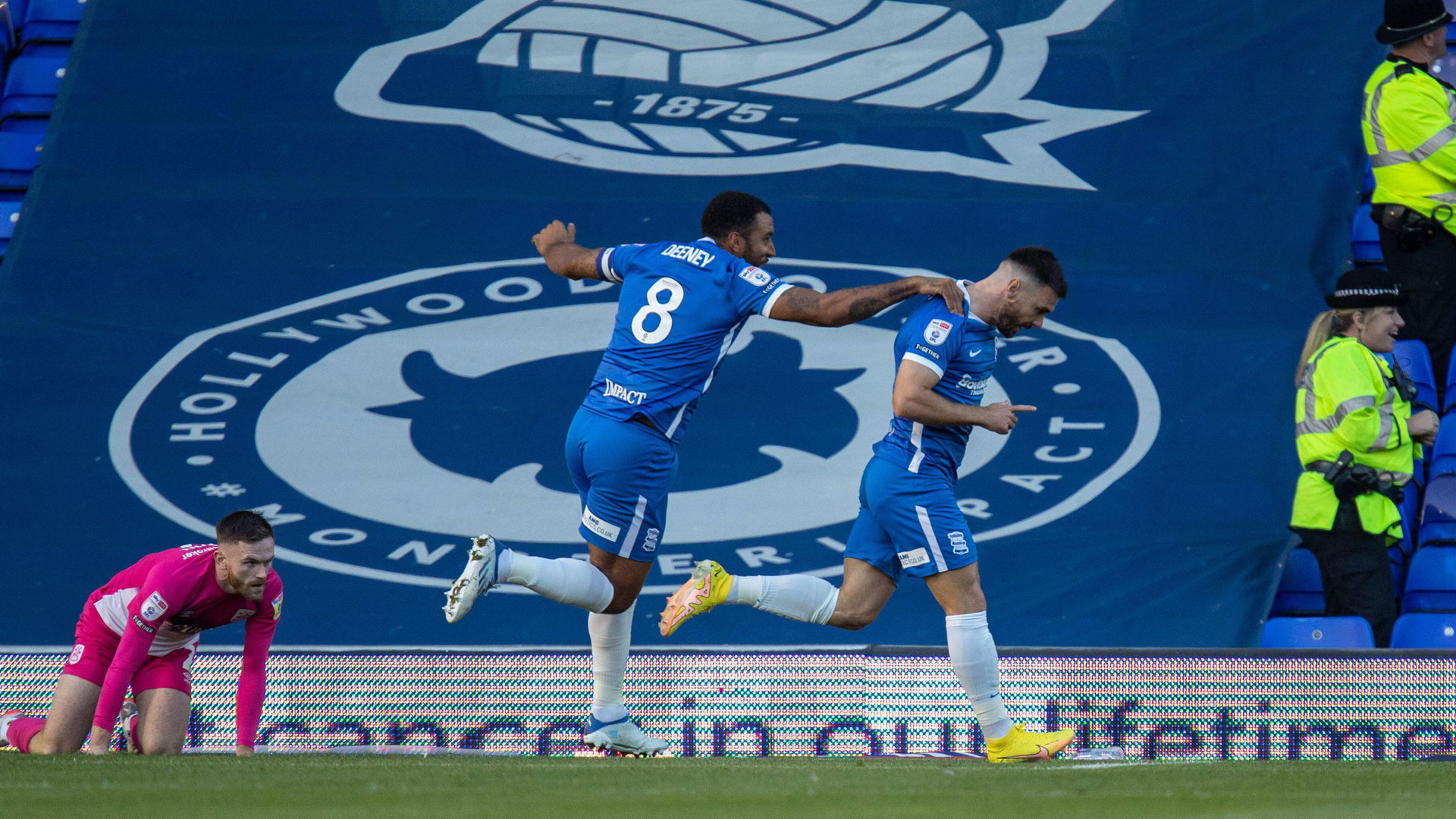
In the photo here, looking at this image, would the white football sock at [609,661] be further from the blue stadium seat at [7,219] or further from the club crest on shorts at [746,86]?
the blue stadium seat at [7,219]

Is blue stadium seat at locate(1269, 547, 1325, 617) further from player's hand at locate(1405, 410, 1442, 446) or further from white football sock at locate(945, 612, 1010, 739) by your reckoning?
white football sock at locate(945, 612, 1010, 739)

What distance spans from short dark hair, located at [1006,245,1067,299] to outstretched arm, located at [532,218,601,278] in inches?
62.0

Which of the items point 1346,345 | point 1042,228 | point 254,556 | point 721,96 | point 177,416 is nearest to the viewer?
point 254,556

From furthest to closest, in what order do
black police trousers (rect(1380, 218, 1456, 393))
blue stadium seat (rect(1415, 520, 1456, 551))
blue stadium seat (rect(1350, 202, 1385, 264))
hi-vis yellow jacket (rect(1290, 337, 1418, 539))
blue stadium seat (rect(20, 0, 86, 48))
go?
blue stadium seat (rect(20, 0, 86, 48)) < blue stadium seat (rect(1350, 202, 1385, 264)) < black police trousers (rect(1380, 218, 1456, 393)) < blue stadium seat (rect(1415, 520, 1456, 551)) < hi-vis yellow jacket (rect(1290, 337, 1418, 539))

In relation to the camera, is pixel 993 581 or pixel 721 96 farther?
pixel 721 96

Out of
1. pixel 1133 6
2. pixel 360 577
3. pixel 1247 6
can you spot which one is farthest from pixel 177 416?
pixel 1247 6

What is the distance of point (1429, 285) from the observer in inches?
314

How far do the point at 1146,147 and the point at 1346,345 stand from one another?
268 centimetres

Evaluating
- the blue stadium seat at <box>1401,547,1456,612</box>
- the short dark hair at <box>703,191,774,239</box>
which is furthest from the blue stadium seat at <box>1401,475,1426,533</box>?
the short dark hair at <box>703,191,774,239</box>

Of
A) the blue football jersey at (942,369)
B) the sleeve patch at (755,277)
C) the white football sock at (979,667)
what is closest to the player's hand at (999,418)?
the blue football jersey at (942,369)

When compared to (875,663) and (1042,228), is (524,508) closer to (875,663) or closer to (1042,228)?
(875,663)

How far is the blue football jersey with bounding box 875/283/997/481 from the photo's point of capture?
16.5 ft

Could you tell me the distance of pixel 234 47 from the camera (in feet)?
31.7

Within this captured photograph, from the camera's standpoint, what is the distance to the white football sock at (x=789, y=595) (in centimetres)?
533
